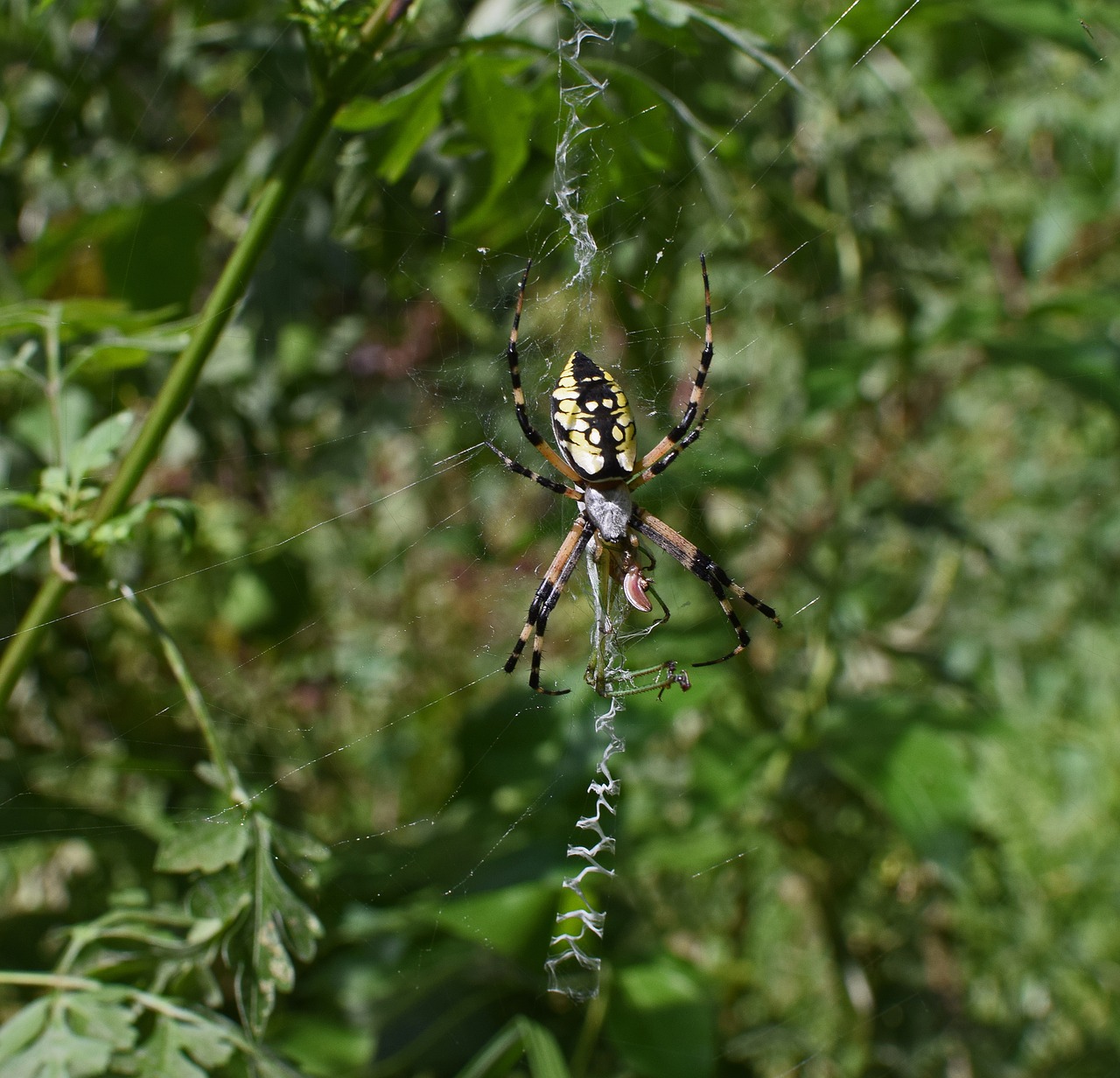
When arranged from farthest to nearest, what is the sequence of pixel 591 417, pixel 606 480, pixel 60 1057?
pixel 606 480 < pixel 591 417 < pixel 60 1057

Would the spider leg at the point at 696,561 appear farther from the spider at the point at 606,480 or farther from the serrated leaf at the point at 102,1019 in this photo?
the serrated leaf at the point at 102,1019

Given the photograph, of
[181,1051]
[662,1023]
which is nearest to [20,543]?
[181,1051]

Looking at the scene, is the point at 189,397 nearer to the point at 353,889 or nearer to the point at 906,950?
the point at 353,889

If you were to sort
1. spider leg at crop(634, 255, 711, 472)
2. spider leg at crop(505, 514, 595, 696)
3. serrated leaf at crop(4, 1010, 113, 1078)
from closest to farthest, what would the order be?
serrated leaf at crop(4, 1010, 113, 1078), spider leg at crop(634, 255, 711, 472), spider leg at crop(505, 514, 595, 696)

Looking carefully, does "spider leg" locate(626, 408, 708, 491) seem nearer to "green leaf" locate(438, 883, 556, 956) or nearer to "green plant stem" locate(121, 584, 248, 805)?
"green leaf" locate(438, 883, 556, 956)

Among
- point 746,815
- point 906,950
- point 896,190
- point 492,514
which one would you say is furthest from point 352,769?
point 896,190

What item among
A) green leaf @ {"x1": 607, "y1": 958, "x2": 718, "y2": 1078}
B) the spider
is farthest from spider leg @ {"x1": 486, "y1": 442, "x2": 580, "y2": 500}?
green leaf @ {"x1": 607, "y1": 958, "x2": 718, "y2": 1078}

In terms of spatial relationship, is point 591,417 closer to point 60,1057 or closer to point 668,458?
point 668,458

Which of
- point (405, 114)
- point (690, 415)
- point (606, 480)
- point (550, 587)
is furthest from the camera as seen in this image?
point (550, 587)
